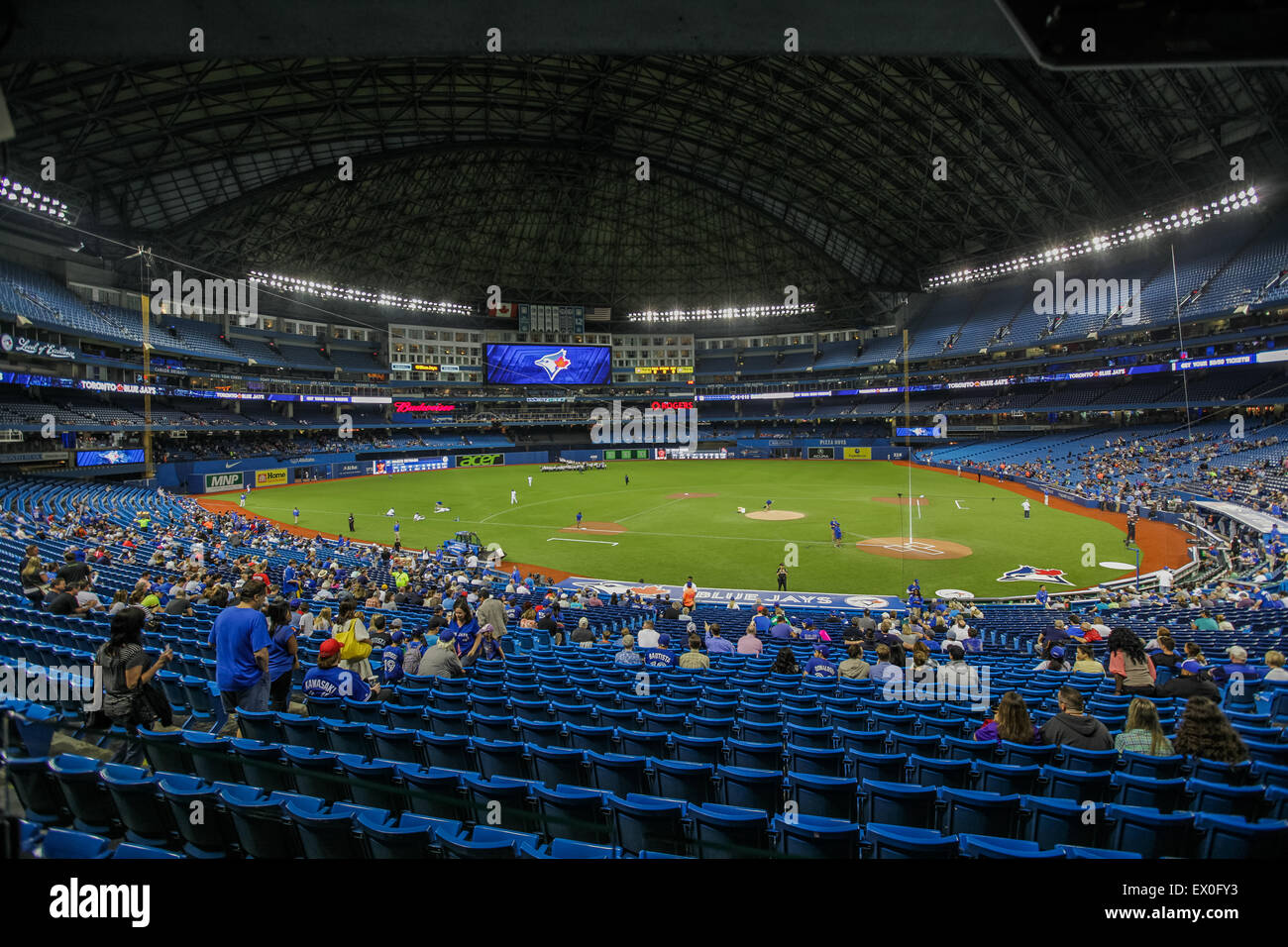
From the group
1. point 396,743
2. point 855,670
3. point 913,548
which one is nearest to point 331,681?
point 396,743

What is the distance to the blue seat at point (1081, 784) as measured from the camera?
6090 millimetres

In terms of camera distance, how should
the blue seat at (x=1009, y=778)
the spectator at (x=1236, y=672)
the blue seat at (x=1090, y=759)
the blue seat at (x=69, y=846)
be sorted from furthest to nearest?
the spectator at (x=1236, y=672)
the blue seat at (x=1090, y=759)
the blue seat at (x=1009, y=778)
the blue seat at (x=69, y=846)

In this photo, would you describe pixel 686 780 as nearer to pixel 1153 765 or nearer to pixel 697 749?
pixel 697 749

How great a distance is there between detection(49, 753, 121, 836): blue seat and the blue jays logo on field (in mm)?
28240

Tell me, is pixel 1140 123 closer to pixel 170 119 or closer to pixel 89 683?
pixel 89 683

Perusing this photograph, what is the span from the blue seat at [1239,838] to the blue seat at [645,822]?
4156 millimetres

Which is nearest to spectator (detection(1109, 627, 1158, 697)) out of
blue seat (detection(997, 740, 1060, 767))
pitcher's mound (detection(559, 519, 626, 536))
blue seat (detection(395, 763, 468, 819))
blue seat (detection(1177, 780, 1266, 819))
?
blue seat (detection(997, 740, 1060, 767))

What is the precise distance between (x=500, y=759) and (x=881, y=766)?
4.16 m

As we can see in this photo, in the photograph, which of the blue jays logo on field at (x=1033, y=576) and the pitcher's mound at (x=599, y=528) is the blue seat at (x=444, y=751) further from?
the pitcher's mound at (x=599, y=528)

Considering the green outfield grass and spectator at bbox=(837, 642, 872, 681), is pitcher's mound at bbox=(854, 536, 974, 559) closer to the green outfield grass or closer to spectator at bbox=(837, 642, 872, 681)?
the green outfield grass

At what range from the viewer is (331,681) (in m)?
8.29

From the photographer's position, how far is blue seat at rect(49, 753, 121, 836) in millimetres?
5391

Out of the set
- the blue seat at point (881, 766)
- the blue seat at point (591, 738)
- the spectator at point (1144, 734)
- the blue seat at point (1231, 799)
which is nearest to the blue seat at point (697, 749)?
the blue seat at point (591, 738)
